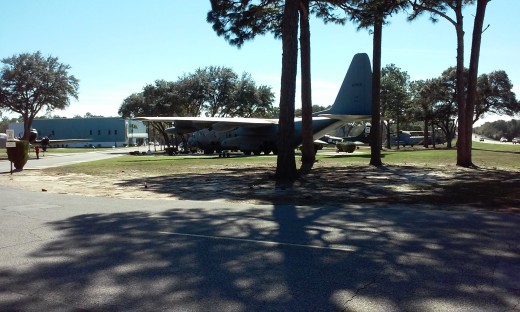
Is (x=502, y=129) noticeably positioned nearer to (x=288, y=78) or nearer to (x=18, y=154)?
(x=288, y=78)

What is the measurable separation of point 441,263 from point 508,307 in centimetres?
151

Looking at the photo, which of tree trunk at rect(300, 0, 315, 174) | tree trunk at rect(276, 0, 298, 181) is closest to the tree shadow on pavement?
tree trunk at rect(276, 0, 298, 181)

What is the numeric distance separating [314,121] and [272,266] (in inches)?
1227

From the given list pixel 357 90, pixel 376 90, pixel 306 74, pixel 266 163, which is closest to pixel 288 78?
pixel 306 74

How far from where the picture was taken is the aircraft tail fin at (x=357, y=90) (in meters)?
30.7

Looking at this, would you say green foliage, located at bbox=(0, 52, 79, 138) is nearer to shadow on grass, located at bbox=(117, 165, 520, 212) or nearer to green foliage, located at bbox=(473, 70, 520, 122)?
shadow on grass, located at bbox=(117, 165, 520, 212)

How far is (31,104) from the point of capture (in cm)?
5144

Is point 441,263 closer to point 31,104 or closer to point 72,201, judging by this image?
point 72,201

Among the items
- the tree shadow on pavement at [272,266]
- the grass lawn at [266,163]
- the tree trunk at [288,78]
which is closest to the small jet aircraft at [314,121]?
the grass lawn at [266,163]

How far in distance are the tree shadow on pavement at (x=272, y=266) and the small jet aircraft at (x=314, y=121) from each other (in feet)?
A: 72.1

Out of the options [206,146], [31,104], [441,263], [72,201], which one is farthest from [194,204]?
[31,104]

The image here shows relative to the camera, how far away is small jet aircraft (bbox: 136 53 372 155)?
31.3 m

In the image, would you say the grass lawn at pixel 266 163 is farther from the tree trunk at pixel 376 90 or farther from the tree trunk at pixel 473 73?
the tree trunk at pixel 376 90

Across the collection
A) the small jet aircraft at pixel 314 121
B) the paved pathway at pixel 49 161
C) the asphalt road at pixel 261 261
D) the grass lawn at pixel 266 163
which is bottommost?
the paved pathway at pixel 49 161
